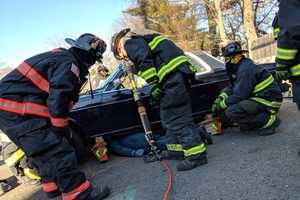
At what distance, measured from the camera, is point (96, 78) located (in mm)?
5273

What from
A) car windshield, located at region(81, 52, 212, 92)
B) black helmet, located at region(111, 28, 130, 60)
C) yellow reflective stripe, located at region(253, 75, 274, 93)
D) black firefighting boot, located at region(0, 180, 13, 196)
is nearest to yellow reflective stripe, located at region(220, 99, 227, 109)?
yellow reflective stripe, located at region(253, 75, 274, 93)

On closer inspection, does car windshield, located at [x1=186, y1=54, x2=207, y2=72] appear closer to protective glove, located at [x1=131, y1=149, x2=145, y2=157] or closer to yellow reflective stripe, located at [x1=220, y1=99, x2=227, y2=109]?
yellow reflective stripe, located at [x1=220, y1=99, x2=227, y2=109]

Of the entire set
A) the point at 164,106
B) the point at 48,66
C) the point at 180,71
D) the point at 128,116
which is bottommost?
the point at 128,116

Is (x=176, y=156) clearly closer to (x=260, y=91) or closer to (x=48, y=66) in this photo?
(x=260, y=91)

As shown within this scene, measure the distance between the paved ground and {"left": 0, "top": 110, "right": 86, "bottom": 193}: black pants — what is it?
0.60m

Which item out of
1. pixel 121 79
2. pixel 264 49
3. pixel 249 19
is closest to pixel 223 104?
pixel 121 79

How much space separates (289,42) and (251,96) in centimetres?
147

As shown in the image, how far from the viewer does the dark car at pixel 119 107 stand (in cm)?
386

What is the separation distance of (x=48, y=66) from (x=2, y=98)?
0.54 m

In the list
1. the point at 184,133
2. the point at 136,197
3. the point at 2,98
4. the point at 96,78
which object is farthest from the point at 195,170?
the point at 96,78

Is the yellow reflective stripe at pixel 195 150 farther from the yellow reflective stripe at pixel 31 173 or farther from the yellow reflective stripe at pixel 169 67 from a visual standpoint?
the yellow reflective stripe at pixel 31 173

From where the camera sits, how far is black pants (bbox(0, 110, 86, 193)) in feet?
7.33

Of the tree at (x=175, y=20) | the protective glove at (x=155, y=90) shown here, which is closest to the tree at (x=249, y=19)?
the tree at (x=175, y=20)

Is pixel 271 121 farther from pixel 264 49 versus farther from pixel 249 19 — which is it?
pixel 249 19
